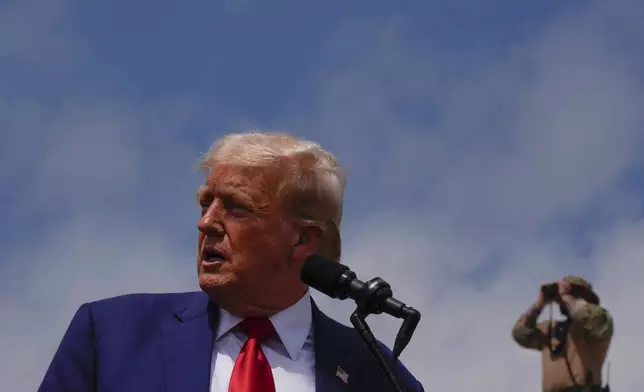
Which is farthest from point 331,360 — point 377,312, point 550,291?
point 550,291

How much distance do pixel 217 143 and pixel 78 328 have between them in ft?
3.63

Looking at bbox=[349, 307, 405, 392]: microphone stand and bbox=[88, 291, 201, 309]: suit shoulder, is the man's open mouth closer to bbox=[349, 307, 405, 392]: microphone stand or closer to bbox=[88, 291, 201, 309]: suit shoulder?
bbox=[88, 291, 201, 309]: suit shoulder

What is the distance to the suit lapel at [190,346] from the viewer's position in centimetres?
475

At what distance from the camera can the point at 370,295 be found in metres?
4.04

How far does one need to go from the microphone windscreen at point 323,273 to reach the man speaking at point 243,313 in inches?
25.5

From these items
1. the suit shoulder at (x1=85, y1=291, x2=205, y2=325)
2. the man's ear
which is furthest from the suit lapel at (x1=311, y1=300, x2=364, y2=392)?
the suit shoulder at (x1=85, y1=291, x2=205, y2=325)

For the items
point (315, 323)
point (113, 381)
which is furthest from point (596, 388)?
point (113, 381)

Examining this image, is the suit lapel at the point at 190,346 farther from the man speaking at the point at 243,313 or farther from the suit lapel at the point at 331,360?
the suit lapel at the point at 331,360

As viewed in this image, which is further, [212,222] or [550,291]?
[550,291]

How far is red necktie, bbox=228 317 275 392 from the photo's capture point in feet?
15.5

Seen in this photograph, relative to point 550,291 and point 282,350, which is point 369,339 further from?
point 550,291

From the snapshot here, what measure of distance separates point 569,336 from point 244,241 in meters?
7.33

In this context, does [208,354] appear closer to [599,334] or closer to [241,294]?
[241,294]

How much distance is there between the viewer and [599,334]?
11477mm
